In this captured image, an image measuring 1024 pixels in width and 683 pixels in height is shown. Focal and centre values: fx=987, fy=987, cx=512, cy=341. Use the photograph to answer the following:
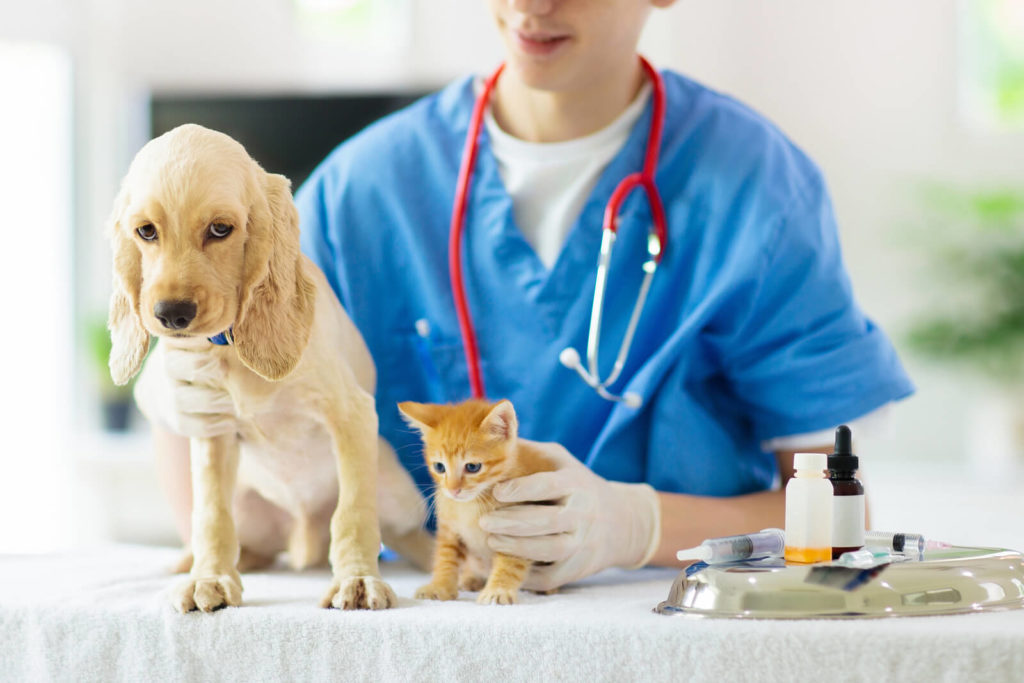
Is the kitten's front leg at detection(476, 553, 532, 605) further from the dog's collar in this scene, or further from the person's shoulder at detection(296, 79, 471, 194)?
the person's shoulder at detection(296, 79, 471, 194)

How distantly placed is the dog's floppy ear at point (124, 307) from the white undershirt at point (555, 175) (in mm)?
551

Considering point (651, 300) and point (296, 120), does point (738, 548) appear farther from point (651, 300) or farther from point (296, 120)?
point (296, 120)

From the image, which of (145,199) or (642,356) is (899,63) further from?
(145,199)

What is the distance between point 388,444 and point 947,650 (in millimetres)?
593

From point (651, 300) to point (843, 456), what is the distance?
40 centimetres

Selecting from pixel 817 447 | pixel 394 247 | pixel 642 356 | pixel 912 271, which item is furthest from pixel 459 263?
pixel 912 271

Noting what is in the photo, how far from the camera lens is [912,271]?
3455 mm

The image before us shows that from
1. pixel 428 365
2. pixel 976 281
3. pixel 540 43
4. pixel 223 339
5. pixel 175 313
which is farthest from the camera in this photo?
pixel 976 281

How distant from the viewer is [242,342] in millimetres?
807

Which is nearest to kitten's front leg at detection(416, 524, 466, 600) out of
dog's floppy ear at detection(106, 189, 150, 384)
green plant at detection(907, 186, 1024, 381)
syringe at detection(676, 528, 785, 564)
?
syringe at detection(676, 528, 785, 564)

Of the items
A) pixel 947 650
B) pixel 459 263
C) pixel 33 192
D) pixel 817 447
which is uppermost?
pixel 33 192

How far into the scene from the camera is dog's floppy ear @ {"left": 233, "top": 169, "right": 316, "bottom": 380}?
80 cm

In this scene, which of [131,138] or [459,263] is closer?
Result: [459,263]

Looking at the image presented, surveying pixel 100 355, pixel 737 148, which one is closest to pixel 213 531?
pixel 737 148
